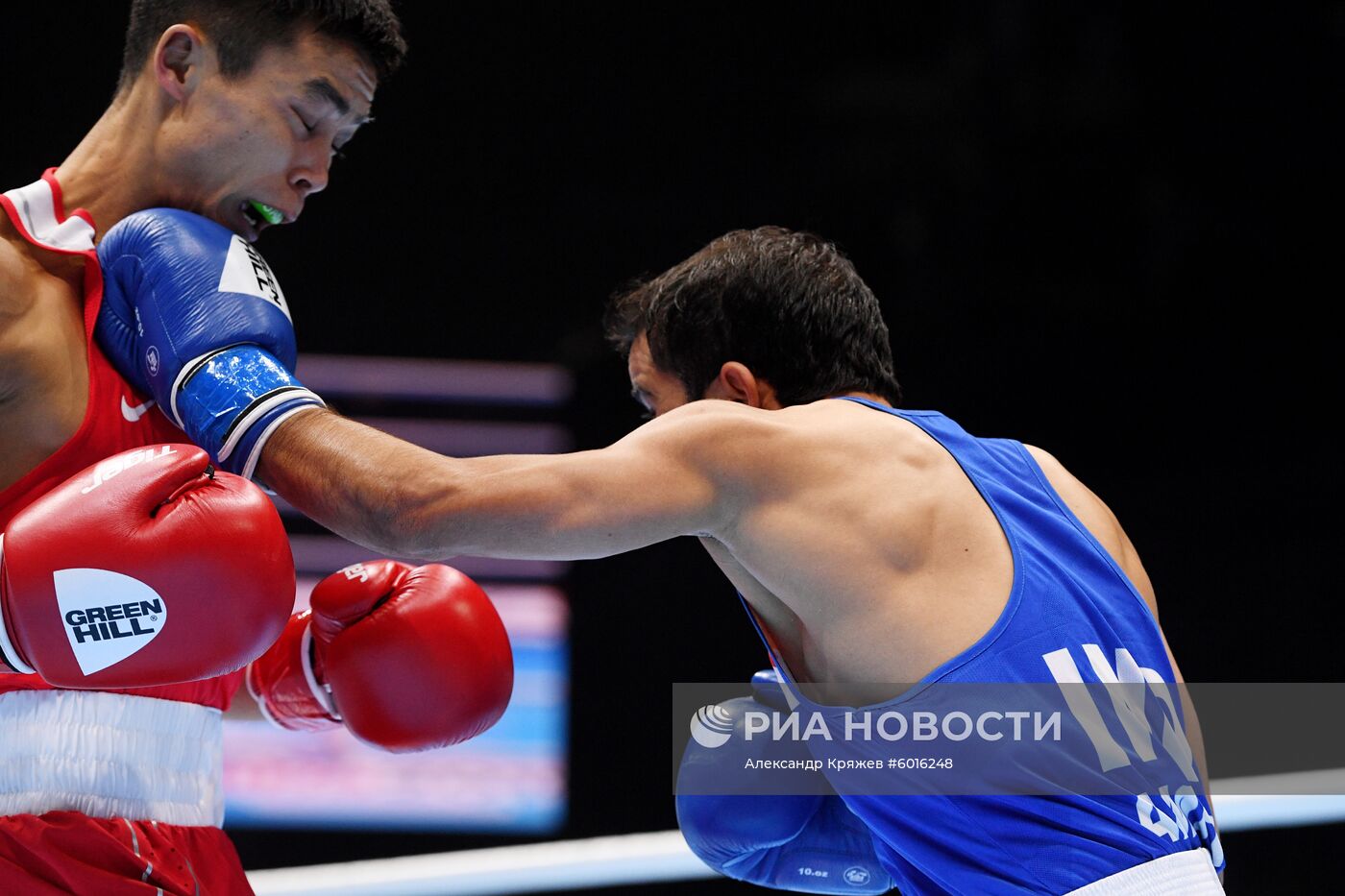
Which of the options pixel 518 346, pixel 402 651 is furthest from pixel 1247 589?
pixel 402 651

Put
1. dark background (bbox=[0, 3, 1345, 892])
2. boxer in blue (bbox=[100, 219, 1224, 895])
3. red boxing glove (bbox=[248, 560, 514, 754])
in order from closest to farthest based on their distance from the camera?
boxer in blue (bbox=[100, 219, 1224, 895]), red boxing glove (bbox=[248, 560, 514, 754]), dark background (bbox=[0, 3, 1345, 892])

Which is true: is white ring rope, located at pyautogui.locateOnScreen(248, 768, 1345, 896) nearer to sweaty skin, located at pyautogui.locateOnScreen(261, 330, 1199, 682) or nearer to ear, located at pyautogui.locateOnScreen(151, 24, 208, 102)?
sweaty skin, located at pyautogui.locateOnScreen(261, 330, 1199, 682)

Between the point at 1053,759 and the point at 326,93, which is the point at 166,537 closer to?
the point at 326,93

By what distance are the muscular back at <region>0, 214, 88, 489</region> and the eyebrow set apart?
1.69ft

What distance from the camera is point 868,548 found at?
181 centimetres

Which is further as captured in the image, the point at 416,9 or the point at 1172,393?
the point at 1172,393

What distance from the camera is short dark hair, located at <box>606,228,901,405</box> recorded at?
2172 mm

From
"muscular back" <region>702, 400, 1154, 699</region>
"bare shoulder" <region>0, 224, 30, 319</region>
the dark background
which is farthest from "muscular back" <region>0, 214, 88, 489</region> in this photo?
the dark background

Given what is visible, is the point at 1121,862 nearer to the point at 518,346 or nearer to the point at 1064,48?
the point at 518,346

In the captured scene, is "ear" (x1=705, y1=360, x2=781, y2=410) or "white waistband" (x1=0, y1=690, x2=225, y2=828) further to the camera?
"ear" (x1=705, y1=360, x2=781, y2=410)

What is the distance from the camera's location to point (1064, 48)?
19.7 ft

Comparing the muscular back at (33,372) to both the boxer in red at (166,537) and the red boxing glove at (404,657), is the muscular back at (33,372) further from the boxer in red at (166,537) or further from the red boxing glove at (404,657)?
the red boxing glove at (404,657)

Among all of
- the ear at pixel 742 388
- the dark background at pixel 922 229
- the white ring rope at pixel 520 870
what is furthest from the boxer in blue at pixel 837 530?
the dark background at pixel 922 229

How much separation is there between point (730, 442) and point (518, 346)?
343 centimetres
